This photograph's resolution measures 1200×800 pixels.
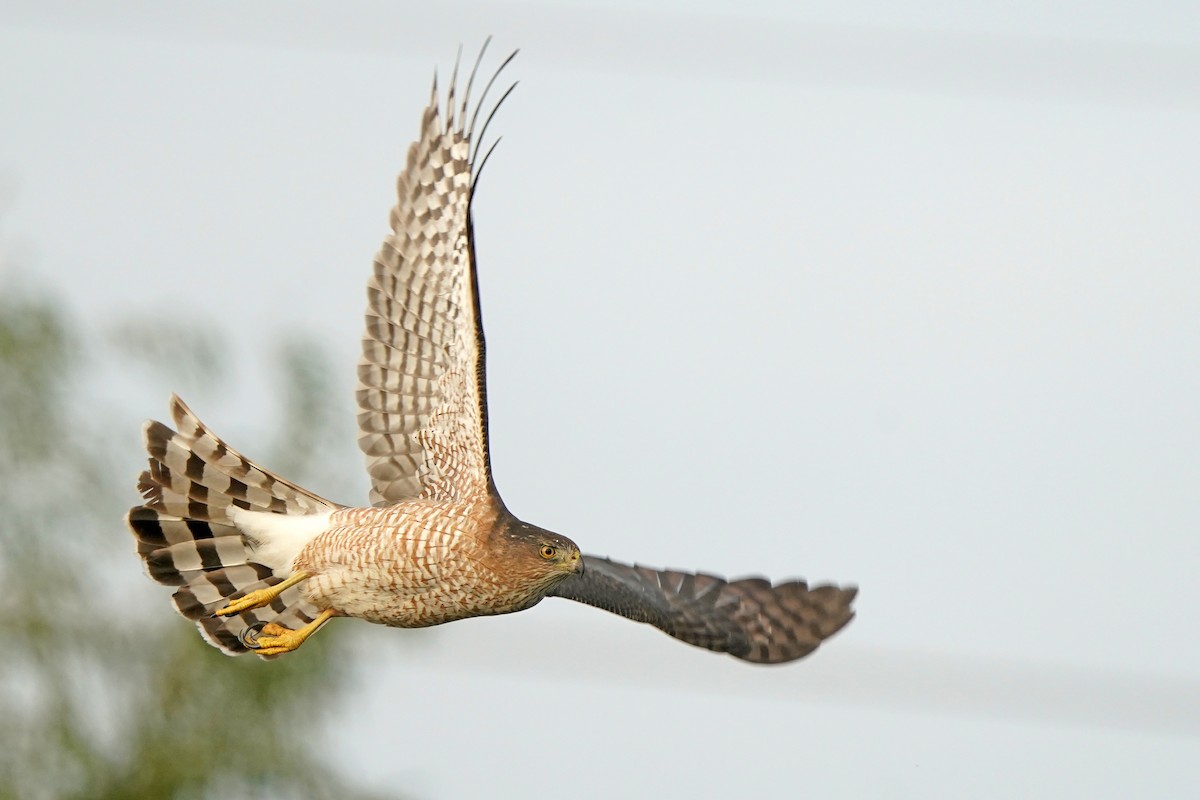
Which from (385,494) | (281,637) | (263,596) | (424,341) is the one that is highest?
(424,341)

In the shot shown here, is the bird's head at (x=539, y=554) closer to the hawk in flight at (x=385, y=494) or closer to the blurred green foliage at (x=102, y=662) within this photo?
the hawk in flight at (x=385, y=494)

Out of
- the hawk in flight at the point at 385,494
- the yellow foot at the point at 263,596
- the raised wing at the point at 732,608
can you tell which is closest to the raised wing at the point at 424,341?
the hawk in flight at the point at 385,494

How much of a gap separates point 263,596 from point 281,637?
265mm

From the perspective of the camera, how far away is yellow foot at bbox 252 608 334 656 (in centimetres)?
869

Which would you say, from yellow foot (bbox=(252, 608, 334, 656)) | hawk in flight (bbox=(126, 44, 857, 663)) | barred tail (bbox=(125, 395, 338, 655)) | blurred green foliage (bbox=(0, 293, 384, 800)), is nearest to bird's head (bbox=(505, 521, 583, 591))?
hawk in flight (bbox=(126, 44, 857, 663))

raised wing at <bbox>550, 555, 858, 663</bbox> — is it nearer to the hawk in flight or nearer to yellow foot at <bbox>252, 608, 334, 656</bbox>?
the hawk in flight

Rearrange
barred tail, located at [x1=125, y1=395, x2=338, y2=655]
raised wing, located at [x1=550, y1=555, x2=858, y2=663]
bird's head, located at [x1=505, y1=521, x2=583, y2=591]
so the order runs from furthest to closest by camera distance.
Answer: raised wing, located at [x1=550, y1=555, x2=858, y2=663] < barred tail, located at [x1=125, y1=395, x2=338, y2=655] < bird's head, located at [x1=505, y1=521, x2=583, y2=591]

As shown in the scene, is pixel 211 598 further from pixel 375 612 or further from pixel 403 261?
pixel 403 261

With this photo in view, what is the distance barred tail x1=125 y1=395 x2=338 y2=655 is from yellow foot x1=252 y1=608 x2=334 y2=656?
112mm

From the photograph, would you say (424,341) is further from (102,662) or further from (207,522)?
(102,662)

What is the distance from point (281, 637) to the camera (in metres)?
8.88

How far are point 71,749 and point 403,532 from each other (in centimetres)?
854

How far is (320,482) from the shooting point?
17.5 metres

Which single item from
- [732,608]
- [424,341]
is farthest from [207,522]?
[732,608]
